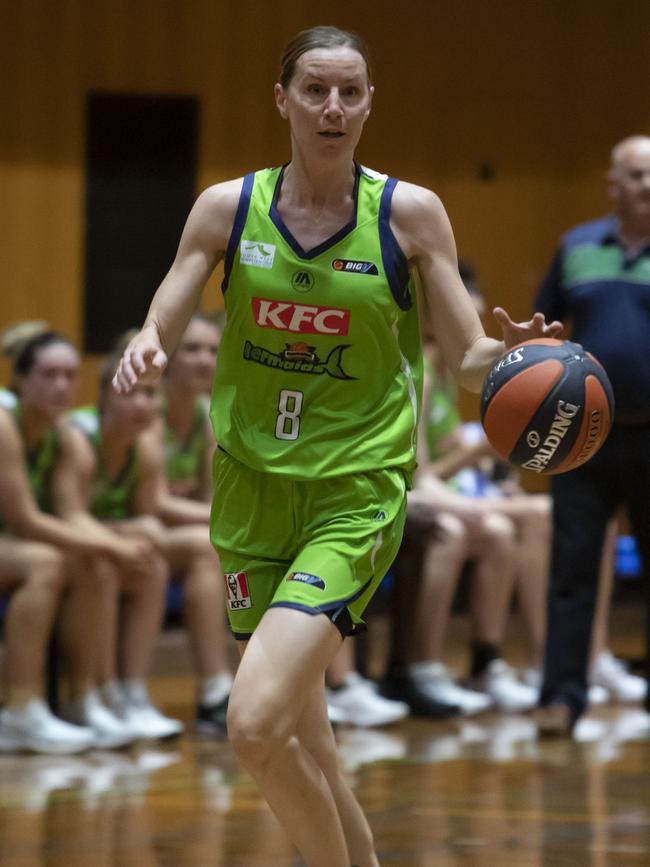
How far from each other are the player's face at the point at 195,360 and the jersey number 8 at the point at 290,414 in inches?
113

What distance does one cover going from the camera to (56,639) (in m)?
5.56

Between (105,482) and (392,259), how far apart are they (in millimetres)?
2822

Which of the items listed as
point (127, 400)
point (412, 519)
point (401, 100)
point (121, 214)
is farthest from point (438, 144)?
point (127, 400)

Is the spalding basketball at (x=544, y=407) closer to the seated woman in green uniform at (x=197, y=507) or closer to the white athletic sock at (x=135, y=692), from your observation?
the seated woman in green uniform at (x=197, y=507)

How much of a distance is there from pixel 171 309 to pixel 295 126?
1.44 ft

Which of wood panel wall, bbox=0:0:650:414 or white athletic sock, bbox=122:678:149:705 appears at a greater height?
wood panel wall, bbox=0:0:650:414

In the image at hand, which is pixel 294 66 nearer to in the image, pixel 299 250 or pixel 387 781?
pixel 299 250

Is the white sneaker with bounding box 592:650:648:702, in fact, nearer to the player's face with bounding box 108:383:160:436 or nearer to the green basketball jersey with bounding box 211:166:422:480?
the player's face with bounding box 108:383:160:436

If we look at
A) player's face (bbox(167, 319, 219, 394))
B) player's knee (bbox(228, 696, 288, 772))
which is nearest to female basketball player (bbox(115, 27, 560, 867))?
player's knee (bbox(228, 696, 288, 772))

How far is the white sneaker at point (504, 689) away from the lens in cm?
629

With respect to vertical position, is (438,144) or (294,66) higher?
(294,66)

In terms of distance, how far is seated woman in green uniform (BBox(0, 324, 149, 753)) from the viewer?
5.20 metres

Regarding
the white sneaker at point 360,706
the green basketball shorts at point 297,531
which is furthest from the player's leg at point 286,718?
the white sneaker at point 360,706

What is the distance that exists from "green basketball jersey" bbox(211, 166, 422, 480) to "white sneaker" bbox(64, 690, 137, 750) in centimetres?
245
